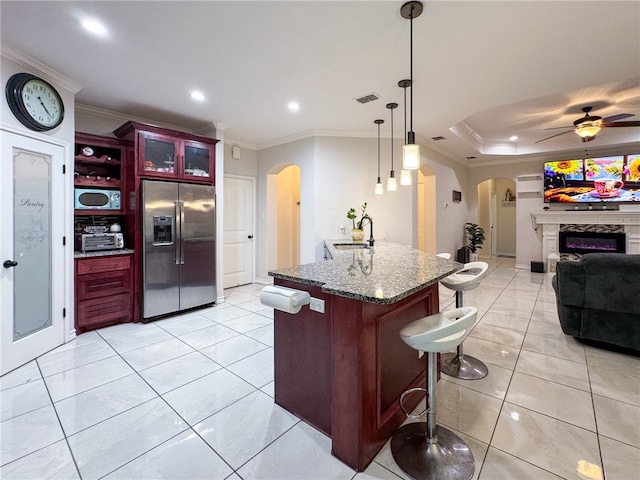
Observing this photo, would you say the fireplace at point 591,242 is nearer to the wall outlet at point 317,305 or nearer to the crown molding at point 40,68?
the wall outlet at point 317,305

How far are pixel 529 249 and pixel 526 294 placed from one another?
9.31 ft

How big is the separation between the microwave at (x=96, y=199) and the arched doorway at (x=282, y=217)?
2.47m

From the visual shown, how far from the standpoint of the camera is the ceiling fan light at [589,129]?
417 cm

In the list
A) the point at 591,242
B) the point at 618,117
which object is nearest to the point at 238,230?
the point at 618,117

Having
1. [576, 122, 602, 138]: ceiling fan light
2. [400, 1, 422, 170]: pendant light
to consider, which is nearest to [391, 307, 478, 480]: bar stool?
[400, 1, 422, 170]: pendant light

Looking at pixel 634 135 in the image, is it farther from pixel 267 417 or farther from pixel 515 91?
pixel 267 417

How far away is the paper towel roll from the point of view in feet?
5.46

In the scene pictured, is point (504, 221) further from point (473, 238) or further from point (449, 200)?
point (449, 200)

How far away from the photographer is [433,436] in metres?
1.66

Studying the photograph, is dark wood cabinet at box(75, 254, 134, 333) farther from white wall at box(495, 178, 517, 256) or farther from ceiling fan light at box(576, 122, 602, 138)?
white wall at box(495, 178, 517, 256)

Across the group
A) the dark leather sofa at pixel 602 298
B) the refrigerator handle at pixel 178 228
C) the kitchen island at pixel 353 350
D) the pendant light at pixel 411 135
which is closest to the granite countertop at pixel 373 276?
the kitchen island at pixel 353 350

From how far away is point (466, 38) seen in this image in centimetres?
237

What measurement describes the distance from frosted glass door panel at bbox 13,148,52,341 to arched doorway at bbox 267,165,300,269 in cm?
323

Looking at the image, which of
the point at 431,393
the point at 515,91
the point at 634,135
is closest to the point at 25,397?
the point at 431,393
